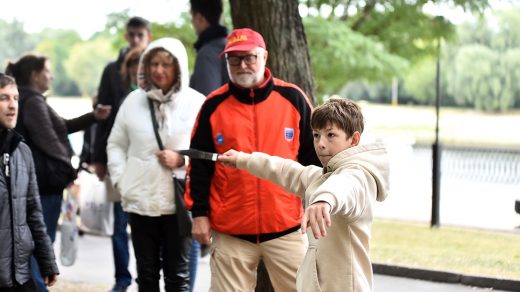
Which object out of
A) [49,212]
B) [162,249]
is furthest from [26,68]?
[162,249]

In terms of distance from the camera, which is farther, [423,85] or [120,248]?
[423,85]

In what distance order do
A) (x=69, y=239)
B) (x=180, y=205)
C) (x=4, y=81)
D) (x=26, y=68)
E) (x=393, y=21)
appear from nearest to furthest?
1. (x=4, y=81)
2. (x=180, y=205)
3. (x=26, y=68)
4. (x=69, y=239)
5. (x=393, y=21)

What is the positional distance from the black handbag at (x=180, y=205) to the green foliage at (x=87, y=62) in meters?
22.3

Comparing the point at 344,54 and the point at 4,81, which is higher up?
the point at 4,81

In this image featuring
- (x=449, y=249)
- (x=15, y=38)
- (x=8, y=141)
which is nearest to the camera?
(x=8, y=141)

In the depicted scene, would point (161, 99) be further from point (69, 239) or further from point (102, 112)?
point (69, 239)

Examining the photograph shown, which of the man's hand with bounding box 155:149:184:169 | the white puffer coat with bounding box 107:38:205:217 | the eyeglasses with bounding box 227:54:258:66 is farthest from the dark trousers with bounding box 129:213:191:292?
the eyeglasses with bounding box 227:54:258:66

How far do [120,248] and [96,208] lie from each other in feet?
2.18

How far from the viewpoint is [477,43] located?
1842cm

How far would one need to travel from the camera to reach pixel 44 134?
22.0ft

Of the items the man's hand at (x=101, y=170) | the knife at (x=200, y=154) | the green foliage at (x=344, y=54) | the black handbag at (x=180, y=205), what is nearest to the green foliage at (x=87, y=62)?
the green foliage at (x=344, y=54)

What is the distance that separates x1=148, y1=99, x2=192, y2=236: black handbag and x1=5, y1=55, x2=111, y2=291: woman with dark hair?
1173 mm

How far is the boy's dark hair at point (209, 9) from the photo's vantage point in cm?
705

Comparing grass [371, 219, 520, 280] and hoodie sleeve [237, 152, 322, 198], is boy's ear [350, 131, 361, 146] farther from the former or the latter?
grass [371, 219, 520, 280]
